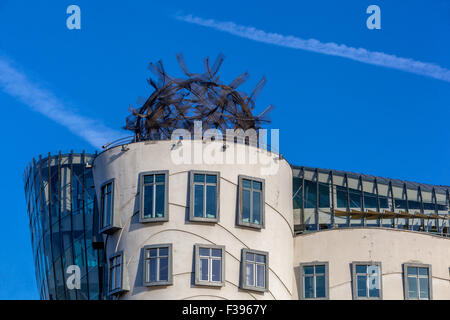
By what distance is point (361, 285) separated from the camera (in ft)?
142

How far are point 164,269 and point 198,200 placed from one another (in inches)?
130

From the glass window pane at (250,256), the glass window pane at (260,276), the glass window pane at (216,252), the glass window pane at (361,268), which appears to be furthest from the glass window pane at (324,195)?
the glass window pane at (216,252)

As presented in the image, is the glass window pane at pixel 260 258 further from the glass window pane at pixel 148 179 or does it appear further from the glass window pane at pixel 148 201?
the glass window pane at pixel 148 179

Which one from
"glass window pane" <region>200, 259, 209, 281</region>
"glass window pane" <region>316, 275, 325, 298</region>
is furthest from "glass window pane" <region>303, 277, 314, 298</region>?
"glass window pane" <region>200, 259, 209, 281</region>

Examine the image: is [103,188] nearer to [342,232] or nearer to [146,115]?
[146,115]

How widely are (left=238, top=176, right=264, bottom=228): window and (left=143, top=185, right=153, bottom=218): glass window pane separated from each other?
3814 millimetres

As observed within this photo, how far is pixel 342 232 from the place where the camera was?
44.4 metres

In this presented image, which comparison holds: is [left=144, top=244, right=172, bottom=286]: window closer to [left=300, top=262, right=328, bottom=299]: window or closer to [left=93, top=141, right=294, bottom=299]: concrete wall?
[left=93, top=141, right=294, bottom=299]: concrete wall

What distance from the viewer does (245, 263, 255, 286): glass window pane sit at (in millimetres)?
40344

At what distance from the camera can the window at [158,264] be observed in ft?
129

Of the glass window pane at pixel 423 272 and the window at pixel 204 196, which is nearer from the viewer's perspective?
the window at pixel 204 196
